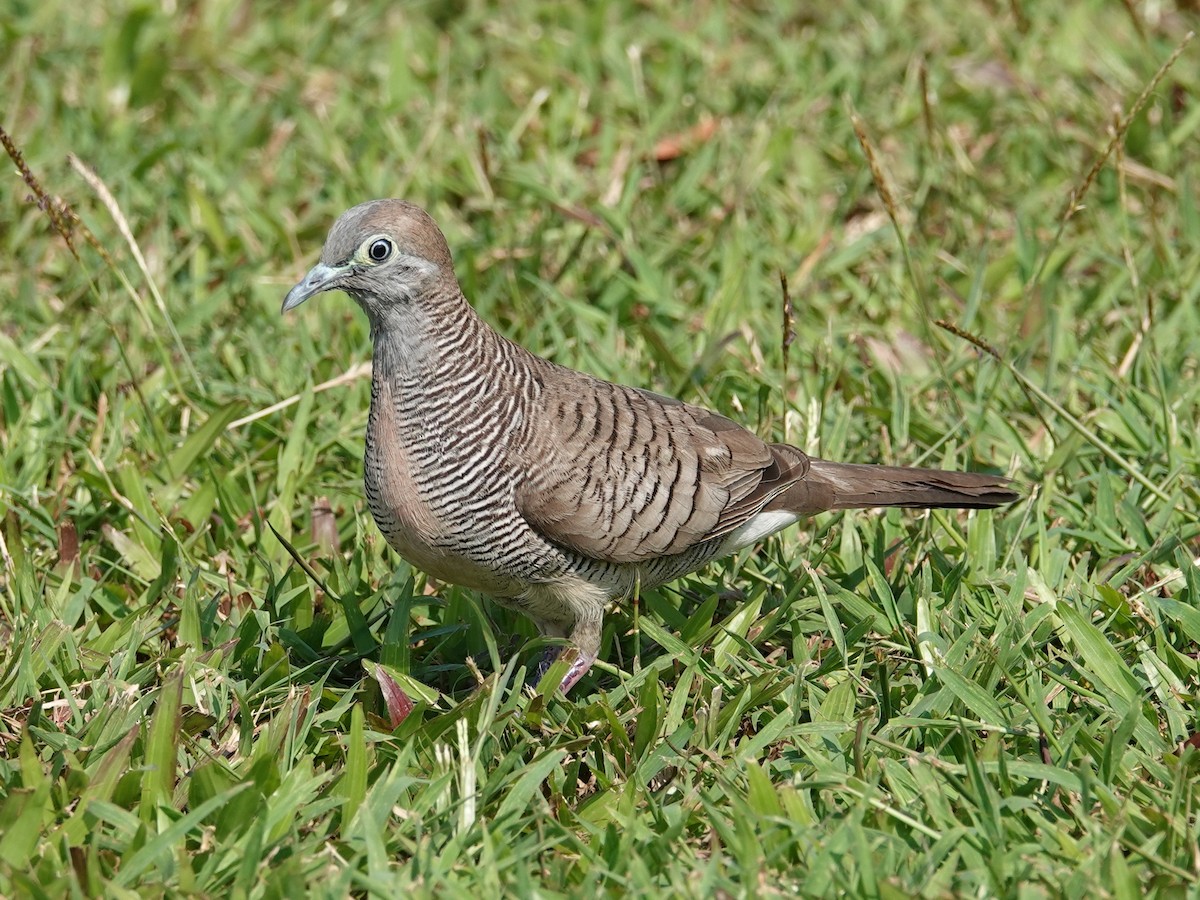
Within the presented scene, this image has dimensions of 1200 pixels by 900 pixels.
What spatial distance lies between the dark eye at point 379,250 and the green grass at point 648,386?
105cm

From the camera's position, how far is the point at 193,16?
7.90m

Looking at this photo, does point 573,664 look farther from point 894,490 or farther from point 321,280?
point 321,280

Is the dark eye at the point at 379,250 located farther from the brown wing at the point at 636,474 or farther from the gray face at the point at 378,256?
the brown wing at the point at 636,474

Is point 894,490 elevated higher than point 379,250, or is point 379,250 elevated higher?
point 379,250

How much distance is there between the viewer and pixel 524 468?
4.12 meters

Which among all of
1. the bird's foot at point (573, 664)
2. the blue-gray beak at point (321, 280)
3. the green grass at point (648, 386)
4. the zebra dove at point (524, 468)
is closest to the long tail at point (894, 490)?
the zebra dove at point (524, 468)

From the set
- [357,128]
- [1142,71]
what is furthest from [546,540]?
[1142,71]

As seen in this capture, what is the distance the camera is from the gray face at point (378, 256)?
394cm

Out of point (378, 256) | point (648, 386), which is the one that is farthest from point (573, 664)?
point (648, 386)

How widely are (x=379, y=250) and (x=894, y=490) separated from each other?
1.67m

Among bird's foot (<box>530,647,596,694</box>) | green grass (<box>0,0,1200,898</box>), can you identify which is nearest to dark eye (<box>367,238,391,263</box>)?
green grass (<box>0,0,1200,898</box>)

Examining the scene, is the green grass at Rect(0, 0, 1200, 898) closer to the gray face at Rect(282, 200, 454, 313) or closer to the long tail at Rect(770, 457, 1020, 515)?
the long tail at Rect(770, 457, 1020, 515)

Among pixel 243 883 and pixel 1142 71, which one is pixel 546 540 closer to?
pixel 243 883

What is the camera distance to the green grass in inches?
142
